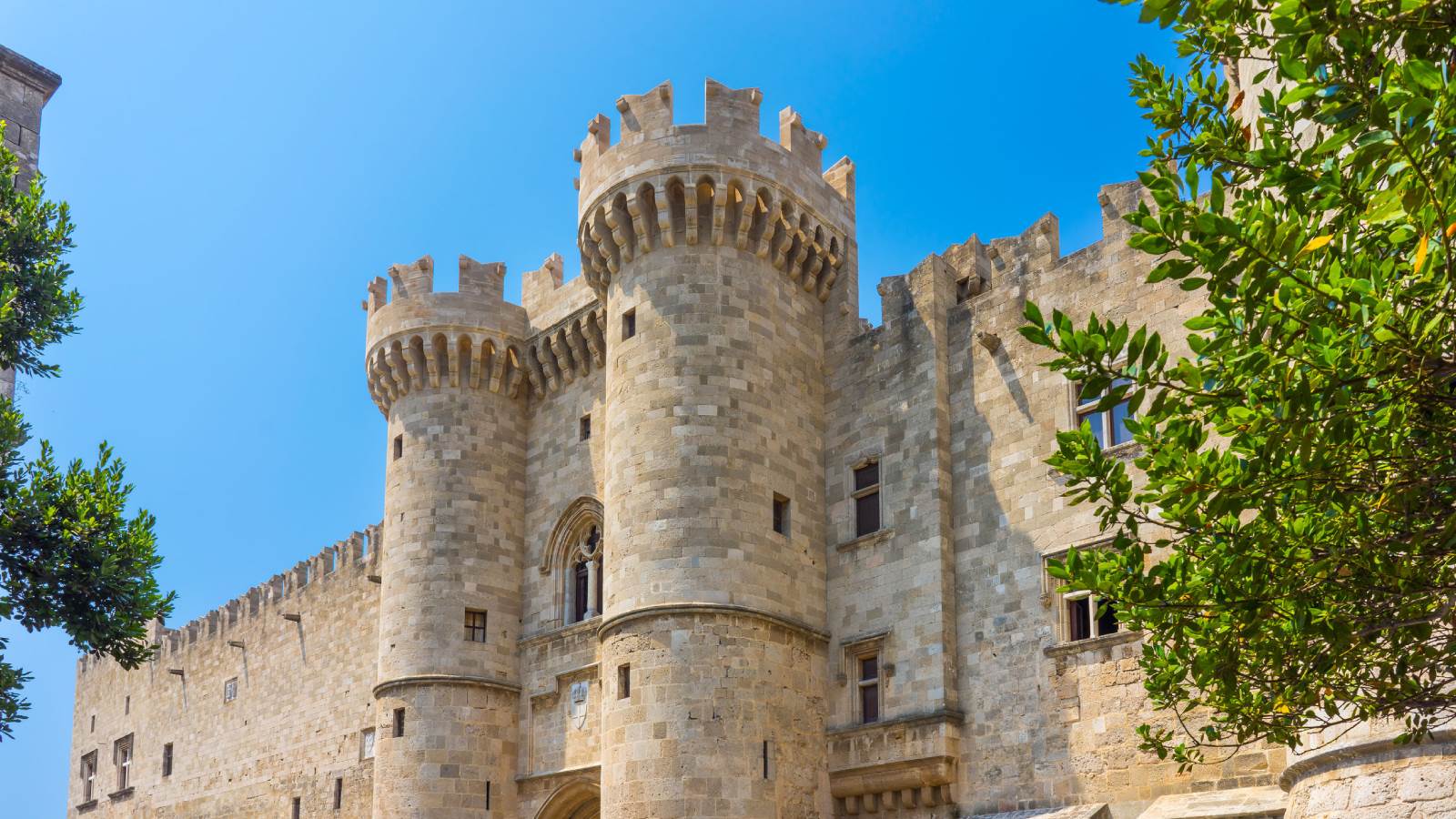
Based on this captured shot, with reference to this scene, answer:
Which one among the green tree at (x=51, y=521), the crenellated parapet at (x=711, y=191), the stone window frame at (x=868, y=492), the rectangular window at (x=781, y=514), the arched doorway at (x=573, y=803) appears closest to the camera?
the green tree at (x=51, y=521)

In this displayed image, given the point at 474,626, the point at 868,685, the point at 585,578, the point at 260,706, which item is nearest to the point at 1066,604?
the point at 868,685

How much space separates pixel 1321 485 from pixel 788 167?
13271 mm

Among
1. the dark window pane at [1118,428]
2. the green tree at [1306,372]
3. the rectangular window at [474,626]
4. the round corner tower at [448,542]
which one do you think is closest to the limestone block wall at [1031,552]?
the dark window pane at [1118,428]

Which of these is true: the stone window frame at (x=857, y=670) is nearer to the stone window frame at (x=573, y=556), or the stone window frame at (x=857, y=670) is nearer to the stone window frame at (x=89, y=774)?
the stone window frame at (x=573, y=556)

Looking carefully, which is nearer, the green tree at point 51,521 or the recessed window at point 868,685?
the green tree at point 51,521

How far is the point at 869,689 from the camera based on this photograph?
17625 mm

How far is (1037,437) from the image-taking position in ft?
55.2

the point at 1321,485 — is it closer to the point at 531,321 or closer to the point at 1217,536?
the point at 1217,536

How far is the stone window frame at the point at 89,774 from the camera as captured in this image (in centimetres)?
3723

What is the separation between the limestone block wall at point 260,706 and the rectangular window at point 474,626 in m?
5.06

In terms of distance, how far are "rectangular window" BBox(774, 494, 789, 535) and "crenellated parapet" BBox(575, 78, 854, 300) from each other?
10.4 ft

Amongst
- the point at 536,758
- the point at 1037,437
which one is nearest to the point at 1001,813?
the point at 1037,437

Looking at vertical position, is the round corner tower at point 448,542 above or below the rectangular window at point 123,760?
above

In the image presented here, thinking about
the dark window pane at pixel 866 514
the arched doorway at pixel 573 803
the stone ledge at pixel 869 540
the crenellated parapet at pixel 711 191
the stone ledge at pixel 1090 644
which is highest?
the crenellated parapet at pixel 711 191
